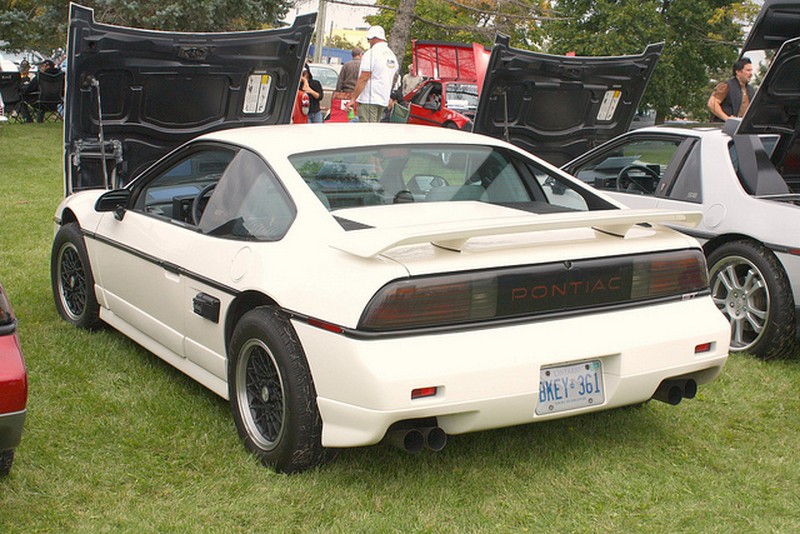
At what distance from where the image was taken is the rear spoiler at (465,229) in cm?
319

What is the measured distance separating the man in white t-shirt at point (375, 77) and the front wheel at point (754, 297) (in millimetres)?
6924

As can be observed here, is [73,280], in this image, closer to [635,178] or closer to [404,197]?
[404,197]

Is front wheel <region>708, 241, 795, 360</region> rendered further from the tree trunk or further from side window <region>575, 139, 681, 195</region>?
the tree trunk

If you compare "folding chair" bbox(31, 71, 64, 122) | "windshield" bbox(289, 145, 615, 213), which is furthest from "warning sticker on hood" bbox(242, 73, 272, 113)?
"folding chair" bbox(31, 71, 64, 122)

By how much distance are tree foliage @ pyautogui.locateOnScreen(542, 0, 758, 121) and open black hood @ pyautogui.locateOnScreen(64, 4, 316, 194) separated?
3443cm

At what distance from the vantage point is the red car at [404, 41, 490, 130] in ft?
60.3

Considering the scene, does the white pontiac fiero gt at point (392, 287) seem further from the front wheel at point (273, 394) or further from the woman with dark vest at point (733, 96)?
the woman with dark vest at point (733, 96)

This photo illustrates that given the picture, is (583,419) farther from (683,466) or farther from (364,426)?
(364,426)

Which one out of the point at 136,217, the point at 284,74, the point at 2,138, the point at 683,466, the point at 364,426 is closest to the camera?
the point at 364,426

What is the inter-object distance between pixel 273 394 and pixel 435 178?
4.46ft

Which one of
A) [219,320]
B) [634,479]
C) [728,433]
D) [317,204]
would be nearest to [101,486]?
[219,320]

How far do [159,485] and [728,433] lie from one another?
249 centimetres

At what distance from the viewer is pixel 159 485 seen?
3.60 metres

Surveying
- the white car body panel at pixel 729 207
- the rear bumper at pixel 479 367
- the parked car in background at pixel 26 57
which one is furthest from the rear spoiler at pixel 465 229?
the parked car in background at pixel 26 57
